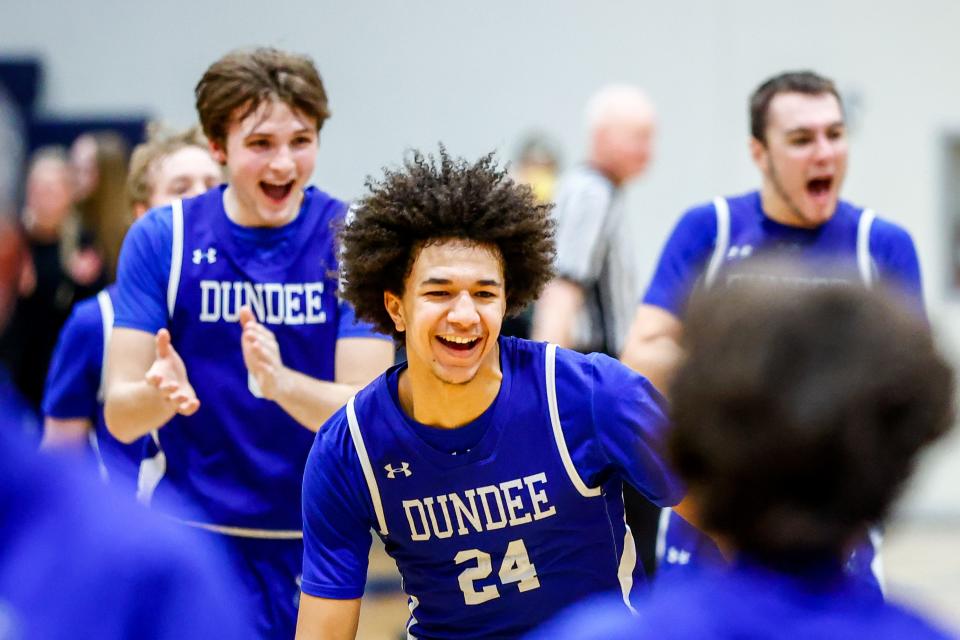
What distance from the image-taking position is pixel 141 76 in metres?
9.48

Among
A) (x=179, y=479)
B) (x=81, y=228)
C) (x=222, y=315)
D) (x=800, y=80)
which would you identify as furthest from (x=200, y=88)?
(x=81, y=228)

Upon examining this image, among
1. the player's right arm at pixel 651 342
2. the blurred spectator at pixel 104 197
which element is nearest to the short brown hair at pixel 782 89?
the player's right arm at pixel 651 342

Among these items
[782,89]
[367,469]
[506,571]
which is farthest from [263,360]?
[782,89]

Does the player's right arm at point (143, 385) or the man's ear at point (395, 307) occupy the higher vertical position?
the man's ear at point (395, 307)

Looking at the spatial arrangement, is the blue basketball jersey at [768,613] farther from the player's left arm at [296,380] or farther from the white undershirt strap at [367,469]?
the player's left arm at [296,380]

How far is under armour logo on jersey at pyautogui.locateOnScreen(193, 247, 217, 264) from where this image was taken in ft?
12.1

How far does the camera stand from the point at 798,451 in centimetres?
151

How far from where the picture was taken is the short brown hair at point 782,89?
14.0 ft

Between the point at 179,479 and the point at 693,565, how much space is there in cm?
139

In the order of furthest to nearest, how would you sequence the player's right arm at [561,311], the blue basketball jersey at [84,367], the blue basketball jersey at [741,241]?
the player's right arm at [561,311], the blue basketball jersey at [84,367], the blue basketball jersey at [741,241]

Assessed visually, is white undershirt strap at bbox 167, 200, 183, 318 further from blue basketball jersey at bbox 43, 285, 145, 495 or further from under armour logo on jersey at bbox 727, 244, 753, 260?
under armour logo on jersey at bbox 727, 244, 753, 260

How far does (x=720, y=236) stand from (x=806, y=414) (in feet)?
8.69

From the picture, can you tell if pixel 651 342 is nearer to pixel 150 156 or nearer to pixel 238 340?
pixel 238 340

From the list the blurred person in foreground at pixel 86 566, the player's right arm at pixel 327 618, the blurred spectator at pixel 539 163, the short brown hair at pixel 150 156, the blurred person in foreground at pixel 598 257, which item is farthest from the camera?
the blurred spectator at pixel 539 163
